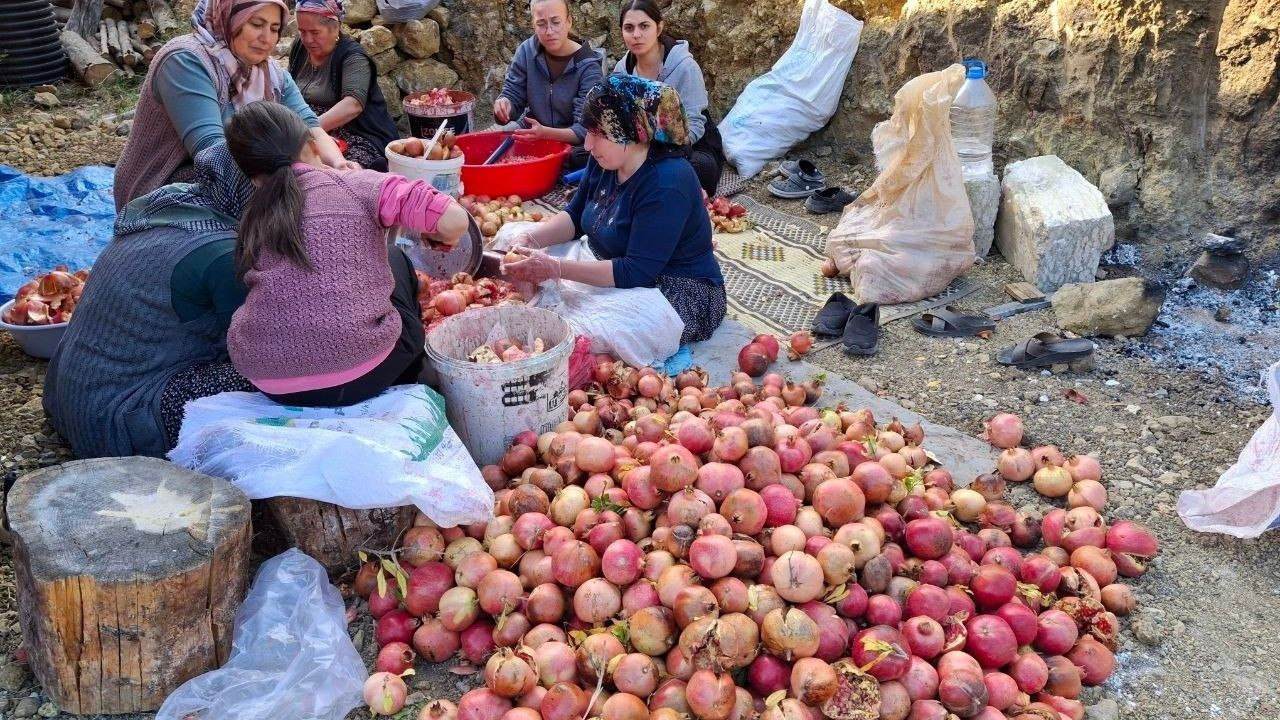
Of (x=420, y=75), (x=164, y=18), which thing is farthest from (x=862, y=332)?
(x=164, y=18)

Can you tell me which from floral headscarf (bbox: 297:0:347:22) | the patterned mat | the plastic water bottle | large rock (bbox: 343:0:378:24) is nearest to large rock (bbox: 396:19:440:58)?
large rock (bbox: 343:0:378:24)

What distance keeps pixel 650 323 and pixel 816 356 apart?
2.85 ft

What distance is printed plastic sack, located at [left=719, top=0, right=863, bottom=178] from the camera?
6.43m

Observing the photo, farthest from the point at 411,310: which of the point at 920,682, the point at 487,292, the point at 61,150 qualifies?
the point at 61,150

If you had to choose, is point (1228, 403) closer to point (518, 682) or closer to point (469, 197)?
point (518, 682)

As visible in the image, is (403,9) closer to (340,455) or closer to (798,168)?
(798,168)

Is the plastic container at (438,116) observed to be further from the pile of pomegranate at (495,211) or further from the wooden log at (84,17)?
the wooden log at (84,17)

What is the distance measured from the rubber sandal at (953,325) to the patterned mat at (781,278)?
0.15 m

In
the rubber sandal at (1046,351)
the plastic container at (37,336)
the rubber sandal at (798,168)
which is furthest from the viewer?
the rubber sandal at (798,168)

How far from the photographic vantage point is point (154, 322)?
9.33 ft

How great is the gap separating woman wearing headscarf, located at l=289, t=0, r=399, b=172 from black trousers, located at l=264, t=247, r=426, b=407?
99.7 inches

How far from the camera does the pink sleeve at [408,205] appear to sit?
8.74 feet

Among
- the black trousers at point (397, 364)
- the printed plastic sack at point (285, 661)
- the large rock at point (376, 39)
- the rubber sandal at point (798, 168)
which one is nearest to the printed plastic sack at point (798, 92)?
the rubber sandal at point (798, 168)

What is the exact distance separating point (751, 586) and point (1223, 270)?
11.3 feet
